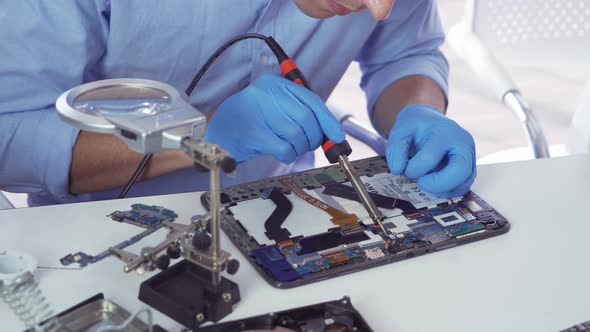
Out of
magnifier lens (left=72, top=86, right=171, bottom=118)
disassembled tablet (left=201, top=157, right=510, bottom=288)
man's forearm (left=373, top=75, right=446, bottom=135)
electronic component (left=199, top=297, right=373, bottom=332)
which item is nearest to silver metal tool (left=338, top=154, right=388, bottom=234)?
disassembled tablet (left=201, top=157, right=510, bottom=288)

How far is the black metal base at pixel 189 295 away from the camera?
612mm

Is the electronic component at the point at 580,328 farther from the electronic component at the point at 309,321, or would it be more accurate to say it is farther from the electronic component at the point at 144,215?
the electronic component at the point at 144,215

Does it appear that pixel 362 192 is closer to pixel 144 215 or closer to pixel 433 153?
pixel 433 153

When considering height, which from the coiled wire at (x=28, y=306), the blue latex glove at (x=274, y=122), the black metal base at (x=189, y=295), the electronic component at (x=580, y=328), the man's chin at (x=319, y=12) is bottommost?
the coiled wire at (x=28, y=306)

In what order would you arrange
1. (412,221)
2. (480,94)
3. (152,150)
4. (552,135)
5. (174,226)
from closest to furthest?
(152,150) < (174,226) < (412,221) < (552,135) < (480,94)

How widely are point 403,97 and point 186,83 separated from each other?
0.41m

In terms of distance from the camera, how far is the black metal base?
24.1 inches

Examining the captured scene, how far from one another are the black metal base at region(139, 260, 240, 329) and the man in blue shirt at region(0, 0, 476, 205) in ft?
0.85

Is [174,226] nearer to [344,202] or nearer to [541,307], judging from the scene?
[344,202]

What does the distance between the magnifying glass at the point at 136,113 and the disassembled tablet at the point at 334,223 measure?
19 centimetres

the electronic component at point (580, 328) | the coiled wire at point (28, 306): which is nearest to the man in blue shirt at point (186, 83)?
the electronic component at point (580, 328)

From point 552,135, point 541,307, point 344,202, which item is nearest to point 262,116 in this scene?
point 344,202

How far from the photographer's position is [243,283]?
0.69m

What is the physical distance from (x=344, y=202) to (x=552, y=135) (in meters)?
1.78
